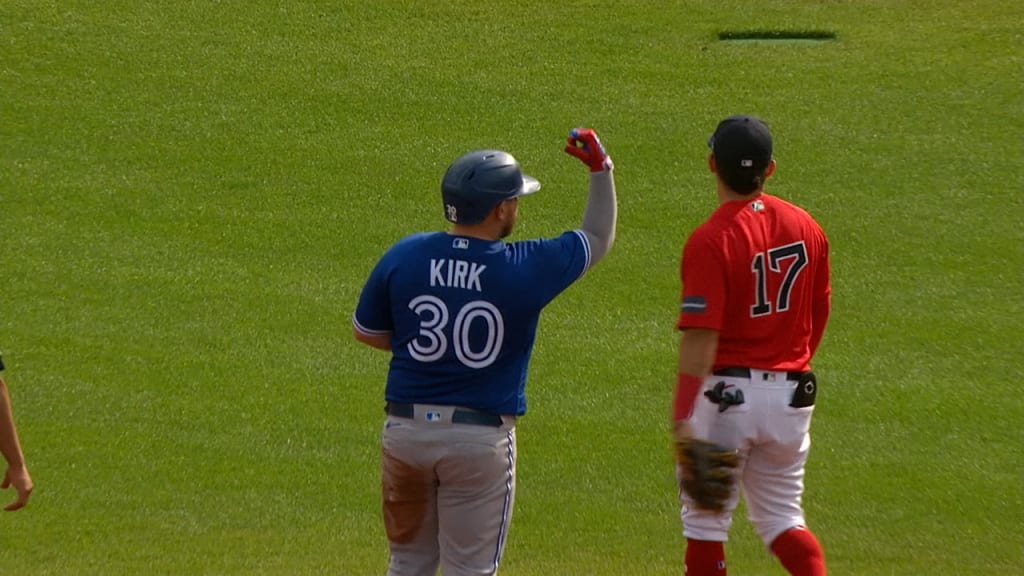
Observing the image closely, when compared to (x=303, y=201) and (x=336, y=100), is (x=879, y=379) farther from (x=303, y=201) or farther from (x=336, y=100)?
(x=336, y=100)

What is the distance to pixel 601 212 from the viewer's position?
5.07 meters

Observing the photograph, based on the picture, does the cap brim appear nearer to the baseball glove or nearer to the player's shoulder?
Result: the player's shoulder

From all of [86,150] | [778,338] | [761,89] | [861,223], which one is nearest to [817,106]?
[761,89]

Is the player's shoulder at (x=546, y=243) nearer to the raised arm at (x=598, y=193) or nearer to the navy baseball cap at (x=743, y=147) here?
the raised arm at (x=598, y=193)

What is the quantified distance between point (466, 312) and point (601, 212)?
2.32ft

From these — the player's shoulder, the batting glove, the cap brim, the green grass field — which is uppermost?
the batting glove

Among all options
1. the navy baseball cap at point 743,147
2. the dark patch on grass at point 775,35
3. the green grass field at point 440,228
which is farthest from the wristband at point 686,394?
the dark patch on grass at point 775,35

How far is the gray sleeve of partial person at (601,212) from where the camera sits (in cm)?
506

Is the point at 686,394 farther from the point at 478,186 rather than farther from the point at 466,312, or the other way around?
the point at 478,186

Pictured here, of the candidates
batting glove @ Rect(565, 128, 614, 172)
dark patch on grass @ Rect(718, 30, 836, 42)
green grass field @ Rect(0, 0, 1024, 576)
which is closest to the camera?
batting glove @ Rect(565, 128, 614, 172)

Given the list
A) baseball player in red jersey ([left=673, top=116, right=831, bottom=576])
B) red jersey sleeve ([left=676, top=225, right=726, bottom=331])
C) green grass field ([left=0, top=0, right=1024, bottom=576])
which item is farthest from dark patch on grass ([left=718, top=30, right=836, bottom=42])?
red jersey sleeve ([left=676, top=225, right=726, bottom=331])

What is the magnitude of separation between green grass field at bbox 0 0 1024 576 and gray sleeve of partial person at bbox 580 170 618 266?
88.6 inches

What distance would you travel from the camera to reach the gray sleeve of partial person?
5059 millimetres

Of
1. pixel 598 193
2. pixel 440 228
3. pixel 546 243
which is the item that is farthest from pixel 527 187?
pixel 440 228
